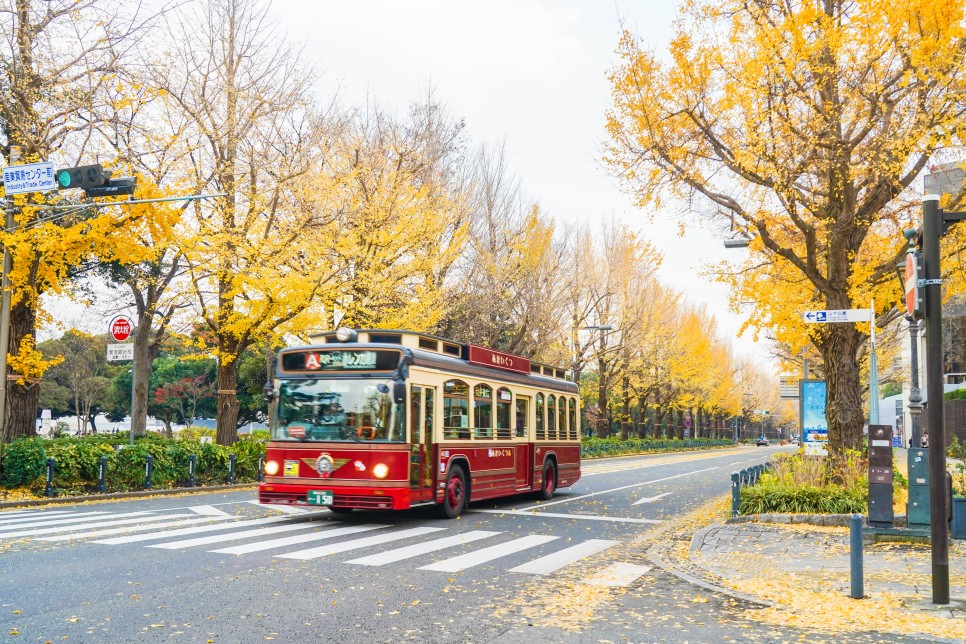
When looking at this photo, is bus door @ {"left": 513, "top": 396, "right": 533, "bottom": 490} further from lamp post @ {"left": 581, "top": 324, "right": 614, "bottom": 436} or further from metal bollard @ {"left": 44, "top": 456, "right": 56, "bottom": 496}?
lamp post @ {"left": 581, "top": 324, "right": 614, "bottom": 436}

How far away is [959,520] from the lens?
38.0 feet

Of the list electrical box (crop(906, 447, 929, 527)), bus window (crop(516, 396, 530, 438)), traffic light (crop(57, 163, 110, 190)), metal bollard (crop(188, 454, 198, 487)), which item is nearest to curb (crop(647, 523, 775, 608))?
electrical box (crop(906, 447, 929, 527))

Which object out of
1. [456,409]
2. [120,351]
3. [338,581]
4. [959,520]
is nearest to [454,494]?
[456,409]

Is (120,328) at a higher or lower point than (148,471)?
higher

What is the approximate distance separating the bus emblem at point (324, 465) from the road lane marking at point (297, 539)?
0.89 m

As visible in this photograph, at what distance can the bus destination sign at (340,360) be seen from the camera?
13.6 metres

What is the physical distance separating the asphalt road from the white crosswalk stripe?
4cm

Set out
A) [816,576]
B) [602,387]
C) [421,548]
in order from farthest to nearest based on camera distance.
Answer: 1. [602,387]
2. [421,548]
3. [816,576]

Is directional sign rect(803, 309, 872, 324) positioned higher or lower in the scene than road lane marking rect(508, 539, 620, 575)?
higher

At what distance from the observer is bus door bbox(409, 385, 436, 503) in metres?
13.7

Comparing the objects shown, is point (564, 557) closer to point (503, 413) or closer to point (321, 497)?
point (321, 497)

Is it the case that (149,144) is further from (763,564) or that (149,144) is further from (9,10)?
(763,564)

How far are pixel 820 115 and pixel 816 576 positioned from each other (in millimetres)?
8899

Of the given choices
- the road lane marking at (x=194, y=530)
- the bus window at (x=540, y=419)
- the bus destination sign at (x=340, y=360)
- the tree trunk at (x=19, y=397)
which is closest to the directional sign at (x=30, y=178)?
the tree trunk at (x=19, y=397)
